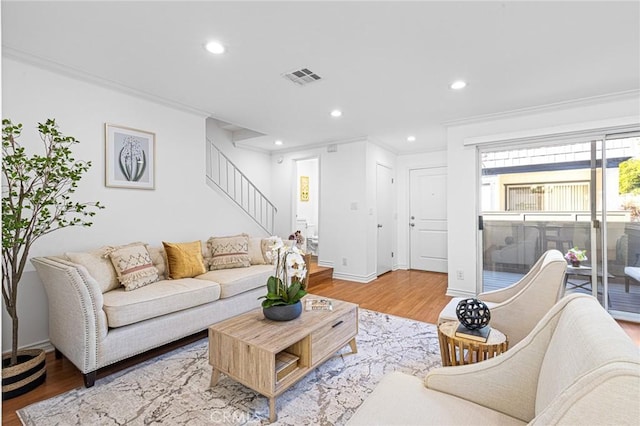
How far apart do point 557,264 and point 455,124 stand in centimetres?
262

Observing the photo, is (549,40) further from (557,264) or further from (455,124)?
(455,124)

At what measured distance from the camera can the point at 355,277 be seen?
5082 mm

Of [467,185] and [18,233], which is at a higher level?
[467,185]

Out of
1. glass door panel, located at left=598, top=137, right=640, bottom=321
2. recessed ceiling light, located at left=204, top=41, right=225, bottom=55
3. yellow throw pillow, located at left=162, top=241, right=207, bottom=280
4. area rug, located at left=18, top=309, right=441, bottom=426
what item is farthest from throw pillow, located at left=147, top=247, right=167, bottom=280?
glass door panel, located at left=598, top=137, right=640, bottom=321

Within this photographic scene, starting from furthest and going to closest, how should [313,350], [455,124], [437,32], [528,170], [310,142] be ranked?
[310,142]
[455,124]
[528,170]
[437,32]
[313,350]

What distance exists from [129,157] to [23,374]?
2.02 m

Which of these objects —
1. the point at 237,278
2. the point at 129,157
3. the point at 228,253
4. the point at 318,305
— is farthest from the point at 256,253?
the point at 129,157

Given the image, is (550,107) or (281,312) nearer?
(281,312)

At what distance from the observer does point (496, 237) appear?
3969 millimetres

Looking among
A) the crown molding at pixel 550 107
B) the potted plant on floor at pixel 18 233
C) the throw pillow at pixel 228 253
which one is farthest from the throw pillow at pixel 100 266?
the crown molding at pixel 550 107

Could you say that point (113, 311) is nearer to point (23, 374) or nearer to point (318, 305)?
point (23, 374)

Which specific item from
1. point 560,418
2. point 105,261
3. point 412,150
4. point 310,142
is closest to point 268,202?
point 310,142

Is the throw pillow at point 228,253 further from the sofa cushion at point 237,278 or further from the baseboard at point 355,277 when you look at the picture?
the baseboard at point 355,277

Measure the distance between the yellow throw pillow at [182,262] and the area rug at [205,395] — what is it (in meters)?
0.74
